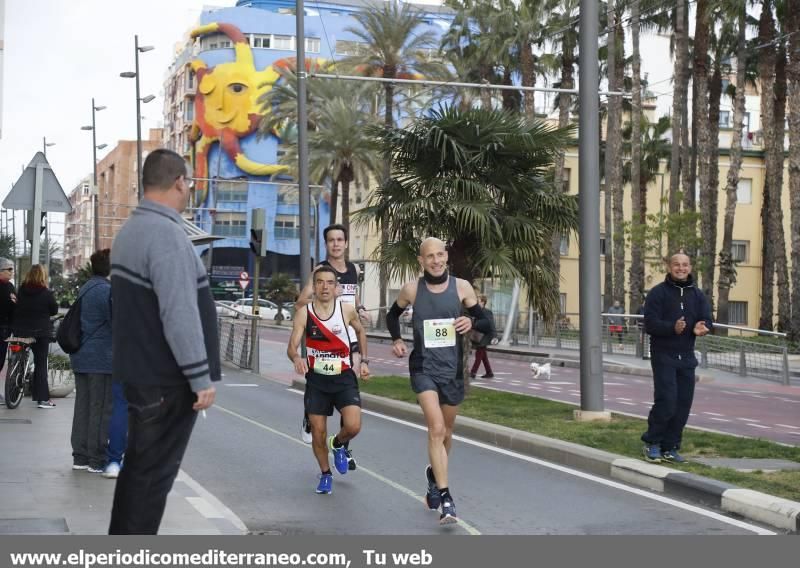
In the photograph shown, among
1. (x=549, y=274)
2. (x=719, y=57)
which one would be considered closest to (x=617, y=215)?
(x=719, y=57)

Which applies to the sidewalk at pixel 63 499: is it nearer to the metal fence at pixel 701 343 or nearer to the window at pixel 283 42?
the metal fence at pixel 701 343

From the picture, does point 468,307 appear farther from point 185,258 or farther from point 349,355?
point 185,258

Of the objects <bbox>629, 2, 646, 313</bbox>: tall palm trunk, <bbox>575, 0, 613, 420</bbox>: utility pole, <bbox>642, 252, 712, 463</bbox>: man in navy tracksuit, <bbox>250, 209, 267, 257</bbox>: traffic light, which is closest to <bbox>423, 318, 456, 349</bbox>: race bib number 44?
<bbox>642, 252, 712, 463</bbox>: man in navy tracksuit

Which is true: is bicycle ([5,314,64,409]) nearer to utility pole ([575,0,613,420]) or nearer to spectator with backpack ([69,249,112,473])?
spectator with backpack ([69,249,112,473])

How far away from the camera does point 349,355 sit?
978 centimetres

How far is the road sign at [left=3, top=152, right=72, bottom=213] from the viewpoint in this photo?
15289 millimetres

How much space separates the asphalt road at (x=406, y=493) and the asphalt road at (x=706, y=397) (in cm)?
468

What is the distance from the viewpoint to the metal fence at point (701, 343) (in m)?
28.3

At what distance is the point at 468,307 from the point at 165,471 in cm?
387

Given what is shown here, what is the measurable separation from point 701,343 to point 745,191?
3873cm

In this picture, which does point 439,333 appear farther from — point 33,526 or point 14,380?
point 14,380

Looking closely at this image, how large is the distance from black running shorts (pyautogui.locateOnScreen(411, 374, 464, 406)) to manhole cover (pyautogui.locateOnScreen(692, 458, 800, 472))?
3220mm

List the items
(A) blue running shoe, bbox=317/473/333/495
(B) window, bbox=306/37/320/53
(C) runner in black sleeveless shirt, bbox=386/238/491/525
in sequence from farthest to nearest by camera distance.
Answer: (B) window, bbox=306/37/320/53 → (A) blue running shoe, bbox=317/473/333/495 → (C) runner in black sleeveless shirt, bbox=386/238/491/525

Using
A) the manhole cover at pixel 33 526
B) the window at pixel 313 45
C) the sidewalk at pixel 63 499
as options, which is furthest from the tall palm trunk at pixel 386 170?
the window at pixel 313 45
